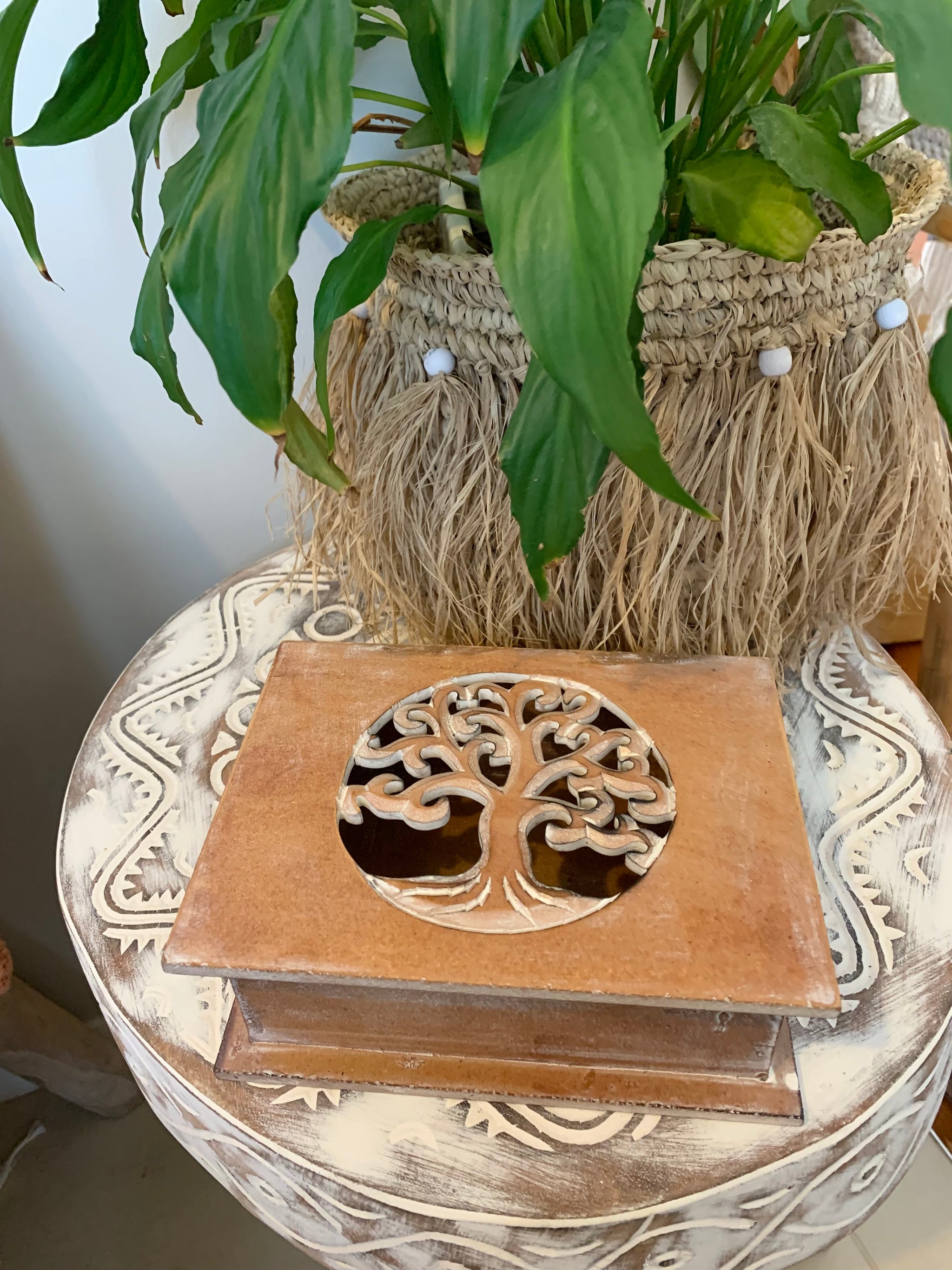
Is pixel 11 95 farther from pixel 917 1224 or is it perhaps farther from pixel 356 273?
pixel 917 1224

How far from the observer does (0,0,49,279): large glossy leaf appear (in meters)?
0.45

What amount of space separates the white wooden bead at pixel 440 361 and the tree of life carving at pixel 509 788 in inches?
7.5

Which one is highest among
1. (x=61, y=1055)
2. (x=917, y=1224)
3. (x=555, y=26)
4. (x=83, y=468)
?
(x=555, y=26)

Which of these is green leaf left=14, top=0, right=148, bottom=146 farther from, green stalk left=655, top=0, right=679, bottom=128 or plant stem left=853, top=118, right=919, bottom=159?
plant stem left=853, top=118, right=919, bottom=159

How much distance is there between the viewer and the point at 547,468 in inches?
16.7

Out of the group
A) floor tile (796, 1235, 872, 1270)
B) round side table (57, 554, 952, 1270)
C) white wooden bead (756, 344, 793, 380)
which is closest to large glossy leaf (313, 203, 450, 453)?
white wooden bead (756, 344, 793, 380)

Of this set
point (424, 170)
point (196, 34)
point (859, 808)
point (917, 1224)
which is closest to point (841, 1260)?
point (917, 1224)

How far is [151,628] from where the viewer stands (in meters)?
0.96

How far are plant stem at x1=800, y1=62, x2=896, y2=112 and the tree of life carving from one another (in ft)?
1.19

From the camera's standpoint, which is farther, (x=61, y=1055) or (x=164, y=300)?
(x=61, y=1055)

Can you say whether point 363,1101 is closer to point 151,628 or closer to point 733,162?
point 733,162

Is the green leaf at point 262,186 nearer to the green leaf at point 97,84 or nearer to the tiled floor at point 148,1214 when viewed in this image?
the green leaf at point 97,84

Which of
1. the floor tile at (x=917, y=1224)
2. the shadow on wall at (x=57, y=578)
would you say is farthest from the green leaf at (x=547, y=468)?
the floor tile at (x=917, y=1224)

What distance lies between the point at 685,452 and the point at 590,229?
23 cm
